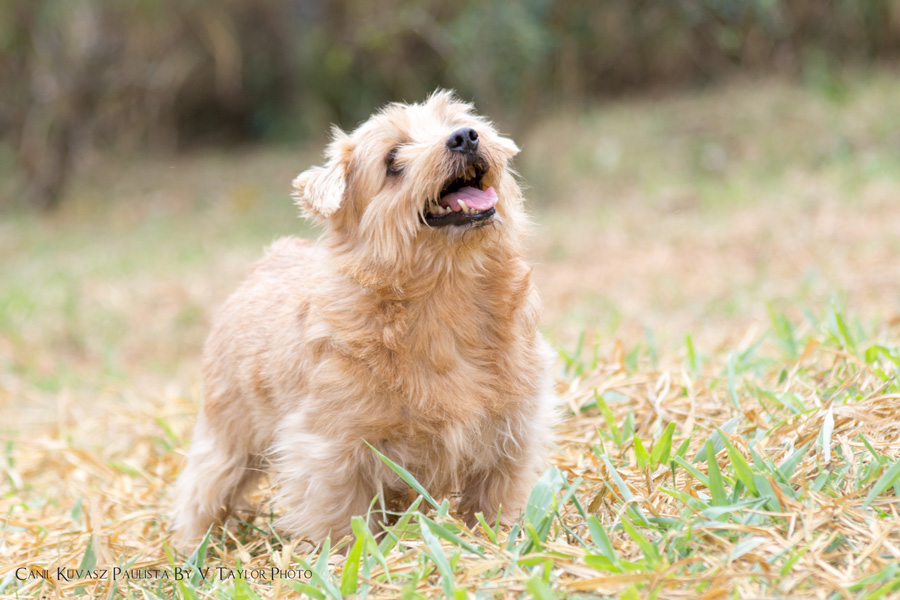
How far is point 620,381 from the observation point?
4109mm

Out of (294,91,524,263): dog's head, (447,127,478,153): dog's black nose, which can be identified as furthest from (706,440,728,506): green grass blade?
(447,127,478,153): dog's black nose

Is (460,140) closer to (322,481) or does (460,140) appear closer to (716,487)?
(322,481)

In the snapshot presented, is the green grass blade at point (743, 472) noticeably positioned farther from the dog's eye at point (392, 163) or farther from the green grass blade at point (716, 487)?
the dog's eye at point (392, 163)

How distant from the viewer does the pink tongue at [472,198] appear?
301cm

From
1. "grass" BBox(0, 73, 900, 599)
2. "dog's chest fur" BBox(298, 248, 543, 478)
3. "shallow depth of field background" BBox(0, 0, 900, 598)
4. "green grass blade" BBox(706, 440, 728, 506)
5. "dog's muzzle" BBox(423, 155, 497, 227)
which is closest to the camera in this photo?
"grass" BBox(0, 73, 900, 599)

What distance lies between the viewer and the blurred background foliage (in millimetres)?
12031

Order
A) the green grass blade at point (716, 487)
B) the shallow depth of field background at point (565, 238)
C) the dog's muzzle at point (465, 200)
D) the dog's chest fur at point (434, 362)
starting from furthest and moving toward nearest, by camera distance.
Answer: the dog's muzzle at point (465, 200), the dog's chest fur at point (434, 362), the shallow depth of field background at point (565, 238), the green grass blade at point (716, 487)

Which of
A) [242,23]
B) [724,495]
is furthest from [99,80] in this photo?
[724,495]

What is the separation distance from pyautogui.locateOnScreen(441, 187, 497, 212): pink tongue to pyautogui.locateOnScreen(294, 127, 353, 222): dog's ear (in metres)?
0.38

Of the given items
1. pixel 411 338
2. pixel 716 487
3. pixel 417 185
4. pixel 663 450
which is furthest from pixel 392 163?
pixel 716 487

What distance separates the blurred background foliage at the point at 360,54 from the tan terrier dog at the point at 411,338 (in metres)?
8.26

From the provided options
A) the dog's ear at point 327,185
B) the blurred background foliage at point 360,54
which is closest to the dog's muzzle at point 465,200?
the dog's ear at point 327,185

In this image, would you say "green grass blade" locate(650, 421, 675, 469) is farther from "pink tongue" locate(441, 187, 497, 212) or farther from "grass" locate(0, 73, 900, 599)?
"pink tongue" locate(441, 187, 497, 212)

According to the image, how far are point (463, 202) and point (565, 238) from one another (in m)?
6.55
